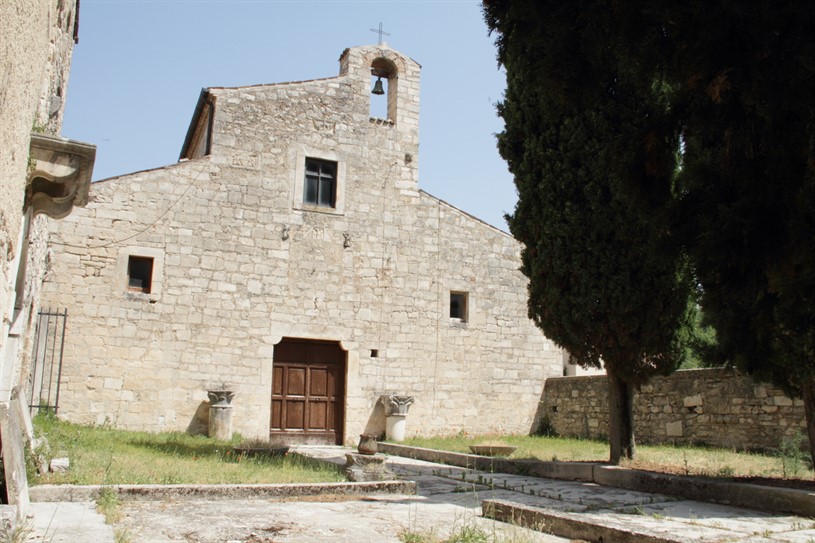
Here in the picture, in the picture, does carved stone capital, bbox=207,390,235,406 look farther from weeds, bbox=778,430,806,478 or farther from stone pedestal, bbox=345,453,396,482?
weeds, bbox=778,430,806,478

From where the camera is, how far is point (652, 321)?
782 cm

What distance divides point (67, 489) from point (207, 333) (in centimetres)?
692

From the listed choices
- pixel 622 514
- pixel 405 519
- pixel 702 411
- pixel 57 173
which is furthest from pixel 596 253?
pixel 57 173

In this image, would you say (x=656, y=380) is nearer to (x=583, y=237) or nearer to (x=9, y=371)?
(x=583, y=237)

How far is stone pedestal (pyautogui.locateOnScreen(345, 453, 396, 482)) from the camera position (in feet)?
21.5

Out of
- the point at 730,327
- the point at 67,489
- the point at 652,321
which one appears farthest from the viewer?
the point at 652,321

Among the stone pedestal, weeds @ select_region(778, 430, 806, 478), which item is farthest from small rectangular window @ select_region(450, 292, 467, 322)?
the stone pedestal

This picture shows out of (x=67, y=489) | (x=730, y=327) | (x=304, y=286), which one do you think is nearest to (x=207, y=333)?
(x=304, y=286)

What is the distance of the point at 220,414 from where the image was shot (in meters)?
11.4

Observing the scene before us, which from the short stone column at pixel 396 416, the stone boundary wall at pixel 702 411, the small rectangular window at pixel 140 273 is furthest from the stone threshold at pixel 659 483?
the small rectangular window at pixel 140 273

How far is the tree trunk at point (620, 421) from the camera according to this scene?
794cm

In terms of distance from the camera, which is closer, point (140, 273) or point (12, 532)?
point (12, 532)

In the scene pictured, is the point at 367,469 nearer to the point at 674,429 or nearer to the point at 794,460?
the point at 794,460

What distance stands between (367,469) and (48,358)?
6733 millimetres
